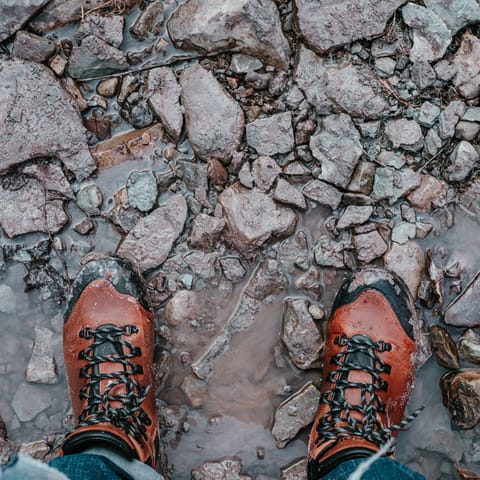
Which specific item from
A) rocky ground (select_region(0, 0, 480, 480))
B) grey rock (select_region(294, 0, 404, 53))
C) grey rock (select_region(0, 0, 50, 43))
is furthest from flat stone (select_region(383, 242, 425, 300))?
grey rock (select_region(0, 0, 50, 43))

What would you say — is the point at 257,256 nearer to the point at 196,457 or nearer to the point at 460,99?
the point at 196,457

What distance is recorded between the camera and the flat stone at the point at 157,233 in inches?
102

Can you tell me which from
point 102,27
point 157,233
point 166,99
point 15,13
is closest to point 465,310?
point 157,233

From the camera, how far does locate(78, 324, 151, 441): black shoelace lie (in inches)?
95.8

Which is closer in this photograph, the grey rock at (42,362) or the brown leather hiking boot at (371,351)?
A: the brown leather hiking boot at (371,351)

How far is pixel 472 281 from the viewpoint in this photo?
2598mm

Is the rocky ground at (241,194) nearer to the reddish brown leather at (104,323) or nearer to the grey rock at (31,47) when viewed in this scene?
the grey rock at (31,47)

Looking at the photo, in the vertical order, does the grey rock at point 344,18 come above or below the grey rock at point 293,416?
above

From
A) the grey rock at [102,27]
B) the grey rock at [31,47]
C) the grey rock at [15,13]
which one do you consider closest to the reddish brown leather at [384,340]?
the grey rock at [102,27]

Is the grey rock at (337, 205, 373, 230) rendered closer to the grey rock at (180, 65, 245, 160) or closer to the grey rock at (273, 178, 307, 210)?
the grey rock at (273, 178, 307, 210)

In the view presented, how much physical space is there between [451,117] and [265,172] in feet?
2.75

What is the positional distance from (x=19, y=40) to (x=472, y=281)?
2.26 meters

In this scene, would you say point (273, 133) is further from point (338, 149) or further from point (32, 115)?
point (32, 115)

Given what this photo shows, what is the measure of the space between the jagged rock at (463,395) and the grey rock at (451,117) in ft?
3.41
